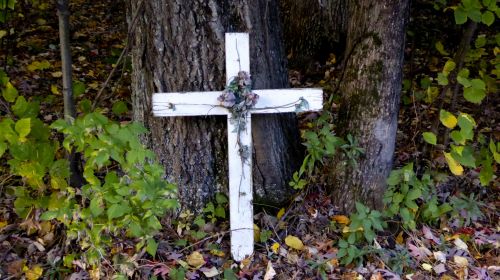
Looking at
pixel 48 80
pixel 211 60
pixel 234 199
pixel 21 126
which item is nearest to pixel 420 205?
pixel 234 199

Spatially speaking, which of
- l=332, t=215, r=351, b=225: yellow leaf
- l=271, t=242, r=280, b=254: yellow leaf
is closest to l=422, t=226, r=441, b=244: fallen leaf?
l=332, t=215, r=351, b=225: yellow leaf

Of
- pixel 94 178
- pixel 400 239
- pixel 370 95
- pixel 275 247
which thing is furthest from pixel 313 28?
pixel 94 178

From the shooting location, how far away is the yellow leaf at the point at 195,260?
270cm

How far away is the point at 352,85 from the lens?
285cm

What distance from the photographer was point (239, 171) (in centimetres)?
264

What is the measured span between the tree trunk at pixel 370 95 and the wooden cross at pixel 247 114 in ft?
1.19

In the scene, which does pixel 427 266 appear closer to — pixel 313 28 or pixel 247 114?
pixel 247 114

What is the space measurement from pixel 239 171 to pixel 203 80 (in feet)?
1.72

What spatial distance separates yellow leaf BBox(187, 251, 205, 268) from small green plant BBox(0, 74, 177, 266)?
Answer: 25cm

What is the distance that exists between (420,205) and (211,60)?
154cm

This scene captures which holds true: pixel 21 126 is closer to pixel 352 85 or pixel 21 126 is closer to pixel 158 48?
pixel 158 48

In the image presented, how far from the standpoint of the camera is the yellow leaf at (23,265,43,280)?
2654 millimetres

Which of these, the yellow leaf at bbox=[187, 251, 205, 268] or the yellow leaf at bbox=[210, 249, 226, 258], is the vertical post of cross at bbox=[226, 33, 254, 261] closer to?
the yellow leaf at bbox=[210, 249, 226, 258]

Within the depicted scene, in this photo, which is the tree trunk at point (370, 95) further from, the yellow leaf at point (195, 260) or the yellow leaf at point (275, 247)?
the yellow leaf at point (195, 260)
